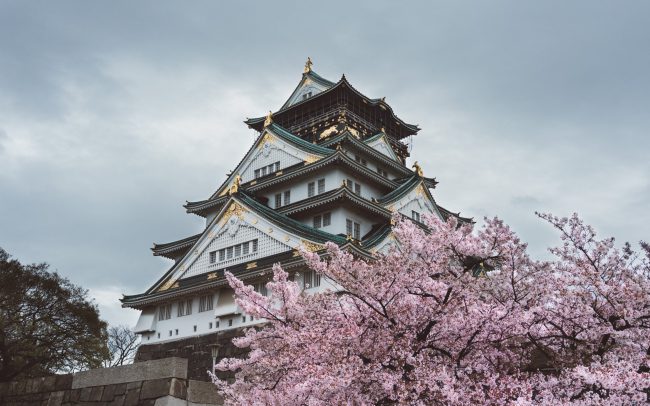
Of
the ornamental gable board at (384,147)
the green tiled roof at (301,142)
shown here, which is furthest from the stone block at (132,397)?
the ornamental gable board at (384,147)

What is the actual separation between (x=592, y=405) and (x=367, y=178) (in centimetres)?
3175

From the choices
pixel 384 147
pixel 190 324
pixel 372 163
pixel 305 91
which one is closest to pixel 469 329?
pixel 190 324

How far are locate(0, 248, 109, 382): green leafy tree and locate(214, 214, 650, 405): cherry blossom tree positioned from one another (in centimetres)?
2768

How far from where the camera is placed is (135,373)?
42.5 feet

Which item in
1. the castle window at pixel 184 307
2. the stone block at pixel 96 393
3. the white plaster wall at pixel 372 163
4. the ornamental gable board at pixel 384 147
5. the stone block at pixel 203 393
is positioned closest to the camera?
the stone block at pixel 203 393

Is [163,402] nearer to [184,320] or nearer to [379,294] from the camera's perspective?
[379,294]

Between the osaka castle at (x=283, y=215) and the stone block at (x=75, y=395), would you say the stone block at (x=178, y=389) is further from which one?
the osaka castle at (x=283, y=215)

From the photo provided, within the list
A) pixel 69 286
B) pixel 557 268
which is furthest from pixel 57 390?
pixel 69 286

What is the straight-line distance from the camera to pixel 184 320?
3666 cm

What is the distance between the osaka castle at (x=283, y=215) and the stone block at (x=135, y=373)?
16992 mm

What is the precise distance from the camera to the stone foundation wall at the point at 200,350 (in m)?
32.8

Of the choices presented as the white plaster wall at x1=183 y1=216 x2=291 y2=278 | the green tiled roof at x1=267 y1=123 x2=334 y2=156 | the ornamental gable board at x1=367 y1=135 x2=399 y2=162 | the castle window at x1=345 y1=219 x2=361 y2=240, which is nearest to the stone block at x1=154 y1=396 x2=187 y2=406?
the white plaster wall at x1=183 y1=216 x2=291 y2=278

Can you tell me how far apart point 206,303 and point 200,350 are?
2781 millimetres

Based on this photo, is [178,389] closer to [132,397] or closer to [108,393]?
[132,397]
